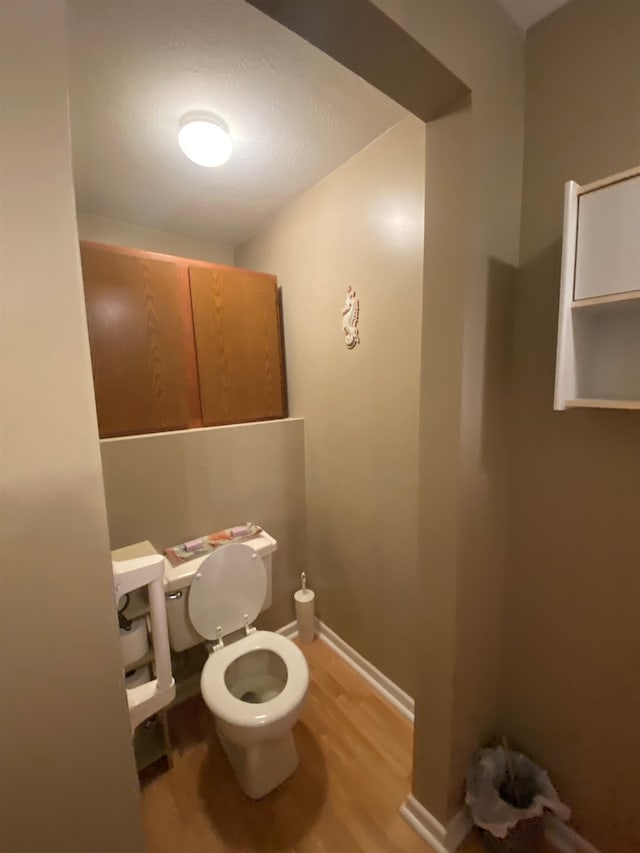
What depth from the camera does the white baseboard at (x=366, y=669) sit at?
61.8 inches

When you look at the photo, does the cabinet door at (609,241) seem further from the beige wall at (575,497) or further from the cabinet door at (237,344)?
the cabinet door at (237,344)

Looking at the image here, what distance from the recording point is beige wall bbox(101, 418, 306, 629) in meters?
1.45

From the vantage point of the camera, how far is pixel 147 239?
77.4 inches

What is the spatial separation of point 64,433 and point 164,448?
3.53 ft

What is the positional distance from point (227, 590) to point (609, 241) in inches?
68.3

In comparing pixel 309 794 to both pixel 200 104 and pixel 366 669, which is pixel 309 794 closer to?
pixel 366 669

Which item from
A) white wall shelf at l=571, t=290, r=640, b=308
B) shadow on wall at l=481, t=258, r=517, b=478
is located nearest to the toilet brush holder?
shadow on wall at l=481, t=258, r=517, b=478

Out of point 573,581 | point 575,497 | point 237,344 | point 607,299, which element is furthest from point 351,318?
point 573,581

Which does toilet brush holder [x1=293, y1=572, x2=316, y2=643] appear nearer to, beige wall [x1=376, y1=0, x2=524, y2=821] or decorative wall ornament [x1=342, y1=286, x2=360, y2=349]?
beige wall [x1=376, y1=0, x2=524, y2=821]

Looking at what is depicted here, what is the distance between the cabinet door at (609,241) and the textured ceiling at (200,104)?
83 cm

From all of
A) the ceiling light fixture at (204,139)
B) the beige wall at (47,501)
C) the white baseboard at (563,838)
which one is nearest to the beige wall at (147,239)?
the ceiling light fixture at (204,139)

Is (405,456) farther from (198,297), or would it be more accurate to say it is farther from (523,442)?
(198,297)

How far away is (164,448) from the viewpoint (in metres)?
1.54

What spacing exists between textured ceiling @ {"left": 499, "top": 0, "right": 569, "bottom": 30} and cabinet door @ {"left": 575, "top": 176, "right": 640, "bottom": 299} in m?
0.55
